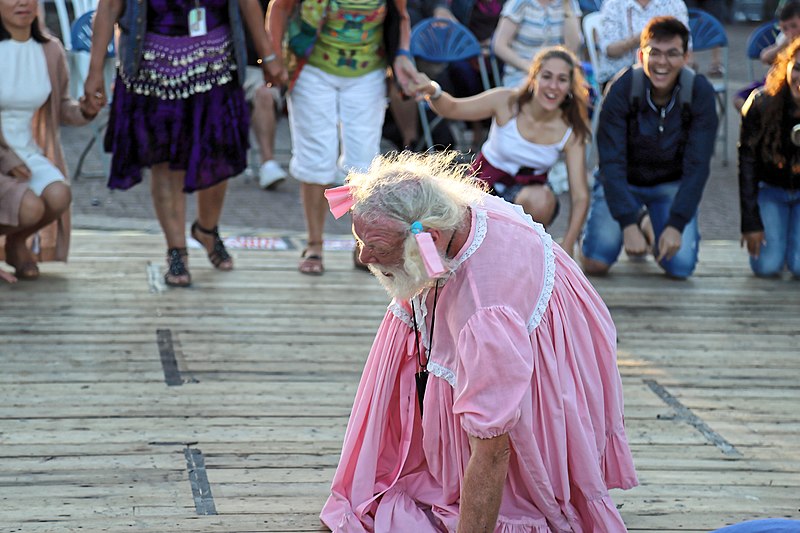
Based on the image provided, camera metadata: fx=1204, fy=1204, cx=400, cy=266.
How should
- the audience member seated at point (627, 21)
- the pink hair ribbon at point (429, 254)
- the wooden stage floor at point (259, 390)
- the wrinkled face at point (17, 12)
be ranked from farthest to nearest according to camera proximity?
the audience member seated at point (627, 21), the wrinkled face at point (17, 12), the wooden stage floor at point (259, 390), the pink hair ribbon at point (429, 254)

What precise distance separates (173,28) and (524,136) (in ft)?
5.05

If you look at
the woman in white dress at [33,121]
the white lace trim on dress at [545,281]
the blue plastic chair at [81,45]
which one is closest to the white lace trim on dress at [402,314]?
the white lace trim on dress at [545,281]

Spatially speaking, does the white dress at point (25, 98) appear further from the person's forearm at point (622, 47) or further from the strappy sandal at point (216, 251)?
the person's forearm at point (622, 47)

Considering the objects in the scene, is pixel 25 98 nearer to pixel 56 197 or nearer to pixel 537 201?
pixel 56 197

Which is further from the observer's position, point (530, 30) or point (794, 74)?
point (530, 30)

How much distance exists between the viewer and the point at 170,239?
5117mm

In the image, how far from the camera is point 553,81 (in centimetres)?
499

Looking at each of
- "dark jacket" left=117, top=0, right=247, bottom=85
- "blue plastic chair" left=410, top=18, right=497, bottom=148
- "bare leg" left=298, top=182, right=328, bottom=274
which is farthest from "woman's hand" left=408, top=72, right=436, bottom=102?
"blue plastic chair" left=410, top=18, right=497, bottom=148

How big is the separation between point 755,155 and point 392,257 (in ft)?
11.2

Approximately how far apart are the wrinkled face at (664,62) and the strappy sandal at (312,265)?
1.65 meters

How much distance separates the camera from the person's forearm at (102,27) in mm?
4812

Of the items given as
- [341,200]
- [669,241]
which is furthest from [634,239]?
[341,200]

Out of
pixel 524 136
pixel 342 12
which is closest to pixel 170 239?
pixel 342 12

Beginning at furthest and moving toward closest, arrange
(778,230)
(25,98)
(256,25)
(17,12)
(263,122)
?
1. (263,122)
2. (778,230)
3. (256,25)
4. (25,98)
5. (17,12)
